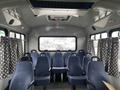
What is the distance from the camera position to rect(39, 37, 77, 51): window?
8445mm

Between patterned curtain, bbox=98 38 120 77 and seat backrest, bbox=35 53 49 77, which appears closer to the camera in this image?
patterned curtain, bbox=98 38 120 77

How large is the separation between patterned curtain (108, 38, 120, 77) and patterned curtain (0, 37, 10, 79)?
2.39 meters

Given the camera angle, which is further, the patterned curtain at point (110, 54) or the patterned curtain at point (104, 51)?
the patterned curtain at point (104, 51)

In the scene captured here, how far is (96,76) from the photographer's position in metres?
4.32

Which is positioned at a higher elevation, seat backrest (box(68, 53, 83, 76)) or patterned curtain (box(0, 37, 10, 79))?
patterned curtain (box(0, 37, 10, 79))

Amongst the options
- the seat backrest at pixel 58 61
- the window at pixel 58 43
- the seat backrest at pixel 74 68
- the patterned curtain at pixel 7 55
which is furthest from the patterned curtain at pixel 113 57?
the window at pixel 58 43

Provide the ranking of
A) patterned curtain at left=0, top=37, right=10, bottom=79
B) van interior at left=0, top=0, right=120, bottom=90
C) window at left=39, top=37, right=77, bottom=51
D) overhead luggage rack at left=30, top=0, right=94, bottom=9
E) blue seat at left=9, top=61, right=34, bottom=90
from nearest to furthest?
overhead luggage rack at left=30, top=0, right=94, bottom=9 < van interior at left=0, top=0, right=120, bottom=90 < blue seat at left=9, top=61, right=34, bottom=90 < patterned curtain at left=0, top=37, right=10, bottom=79 < window at left=39, top=37, right=77, bottom=51

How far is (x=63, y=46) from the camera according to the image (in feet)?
28.1

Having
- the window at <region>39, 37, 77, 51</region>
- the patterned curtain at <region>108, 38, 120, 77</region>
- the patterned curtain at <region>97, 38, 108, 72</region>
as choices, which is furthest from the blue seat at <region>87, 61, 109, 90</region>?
the window at <region>39, 37, 77, 51</region>

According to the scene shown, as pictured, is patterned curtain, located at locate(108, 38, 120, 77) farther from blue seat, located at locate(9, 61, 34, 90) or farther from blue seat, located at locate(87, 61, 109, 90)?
blue seat, located at locate(9, 61, 34, 90)

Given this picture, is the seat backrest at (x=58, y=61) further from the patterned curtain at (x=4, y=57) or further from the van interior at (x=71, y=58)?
the patterned curtain at (x=4, y=57)

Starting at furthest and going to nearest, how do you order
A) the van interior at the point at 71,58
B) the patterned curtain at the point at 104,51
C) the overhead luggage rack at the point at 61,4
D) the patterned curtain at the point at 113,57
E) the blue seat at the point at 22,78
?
the patterned curtain at the point at 104,51 < the patterned curtain at the point at 113,57 < the blue seat at the point at 22,78 < the van interior at the point at 71,58 < the overhead luggage rack at the point at 61,4

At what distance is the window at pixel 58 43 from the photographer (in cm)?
845

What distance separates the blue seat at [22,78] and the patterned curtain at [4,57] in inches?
10.3
